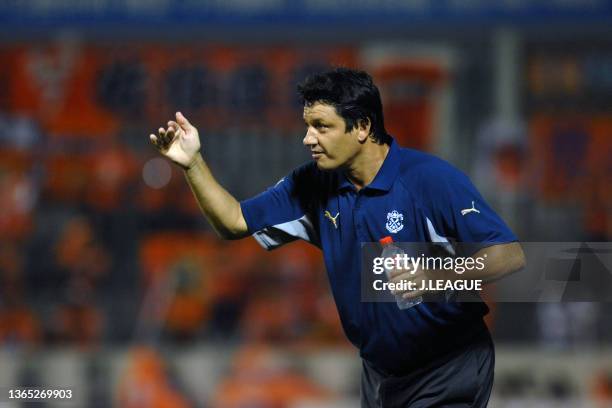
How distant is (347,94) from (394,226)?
1.73 feet

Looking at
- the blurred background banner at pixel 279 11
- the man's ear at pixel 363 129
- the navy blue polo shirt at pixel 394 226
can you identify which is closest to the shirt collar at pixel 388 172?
the navy blue polo shirt at pixel 394 226

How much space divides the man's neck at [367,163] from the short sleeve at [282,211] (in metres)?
0.25

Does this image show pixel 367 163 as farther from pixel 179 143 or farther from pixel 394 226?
pixel 179 143

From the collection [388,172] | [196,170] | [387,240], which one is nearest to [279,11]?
[196,170]

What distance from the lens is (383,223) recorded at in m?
4.27

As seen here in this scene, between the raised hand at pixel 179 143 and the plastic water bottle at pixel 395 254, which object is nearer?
the plastic water bottle at pixel 395 254

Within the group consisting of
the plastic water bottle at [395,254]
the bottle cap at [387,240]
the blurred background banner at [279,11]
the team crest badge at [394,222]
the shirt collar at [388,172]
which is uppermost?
the blurred background banner at [279,11]

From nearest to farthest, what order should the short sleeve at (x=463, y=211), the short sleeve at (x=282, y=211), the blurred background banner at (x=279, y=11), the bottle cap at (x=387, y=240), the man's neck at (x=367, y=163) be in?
the short sleeve at (x=463, y=211), the bottle cap at (x=387, y=240), the man's neck at (x=367, y=163), the short sleeve at (x=282, y=211), the blurred background banner at (x=279, y=11)

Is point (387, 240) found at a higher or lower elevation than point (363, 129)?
lower

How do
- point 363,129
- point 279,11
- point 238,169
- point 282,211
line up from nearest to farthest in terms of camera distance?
point 363,129 < point 282,211 < point 279,11 < point 238,169

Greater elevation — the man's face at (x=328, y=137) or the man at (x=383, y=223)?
the man's face at (x=328, y=137)

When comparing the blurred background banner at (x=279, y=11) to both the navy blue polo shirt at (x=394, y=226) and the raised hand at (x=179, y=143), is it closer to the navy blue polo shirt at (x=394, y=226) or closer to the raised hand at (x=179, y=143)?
the navy blue polo shirt at (x=394, y=226)

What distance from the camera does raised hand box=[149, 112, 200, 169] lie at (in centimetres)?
436

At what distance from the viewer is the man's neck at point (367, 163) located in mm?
4340
